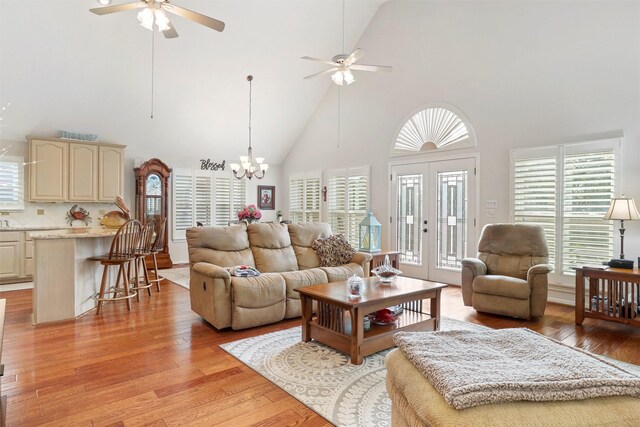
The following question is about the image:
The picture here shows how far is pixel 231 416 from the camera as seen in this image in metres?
2.22

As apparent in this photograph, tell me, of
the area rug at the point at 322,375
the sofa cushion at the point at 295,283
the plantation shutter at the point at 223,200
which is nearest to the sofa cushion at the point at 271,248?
the sofa cushion at the point at 295,283

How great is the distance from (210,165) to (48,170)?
3.06 meters

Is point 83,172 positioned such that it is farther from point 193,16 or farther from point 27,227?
point 193,16

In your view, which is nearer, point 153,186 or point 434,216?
point 434,216

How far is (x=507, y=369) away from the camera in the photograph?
1406mm

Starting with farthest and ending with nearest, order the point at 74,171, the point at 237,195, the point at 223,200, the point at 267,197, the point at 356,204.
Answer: the point at 267,197 → the point at 237,195 → the point at 223,200 → the point at 356,204 → the point at 74,171

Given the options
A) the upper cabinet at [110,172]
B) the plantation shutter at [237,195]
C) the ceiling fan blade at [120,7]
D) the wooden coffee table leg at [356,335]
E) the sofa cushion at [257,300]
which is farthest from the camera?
the plantation shutter at [237,195]

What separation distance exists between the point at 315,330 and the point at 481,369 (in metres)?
2.11

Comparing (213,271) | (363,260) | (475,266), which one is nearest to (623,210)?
(475,266)

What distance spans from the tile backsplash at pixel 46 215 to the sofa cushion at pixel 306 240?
14.1 feet

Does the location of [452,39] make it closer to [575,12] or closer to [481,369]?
[575,12]

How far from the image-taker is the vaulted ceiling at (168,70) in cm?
519

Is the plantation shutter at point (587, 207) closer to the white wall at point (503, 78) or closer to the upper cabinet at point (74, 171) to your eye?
the white wall at point (503, 78)

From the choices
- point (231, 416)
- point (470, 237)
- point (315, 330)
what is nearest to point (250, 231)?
point (315, 330)
